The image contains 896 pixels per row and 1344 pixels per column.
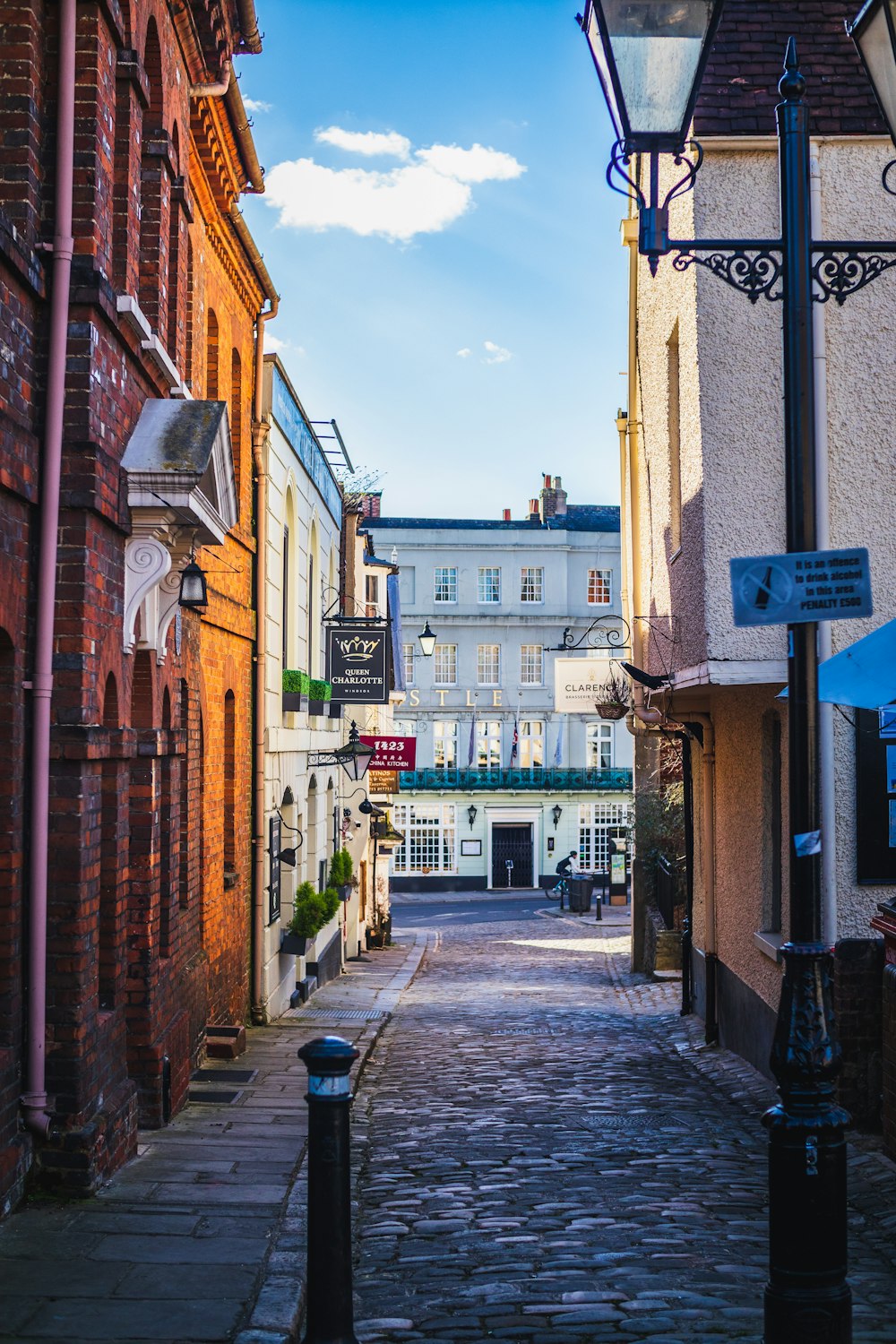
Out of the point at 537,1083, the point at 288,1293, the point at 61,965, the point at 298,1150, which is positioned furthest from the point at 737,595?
the point at 537,1083

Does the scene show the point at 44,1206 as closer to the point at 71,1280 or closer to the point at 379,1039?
the point at 71,1280

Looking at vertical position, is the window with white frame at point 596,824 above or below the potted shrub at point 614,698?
below

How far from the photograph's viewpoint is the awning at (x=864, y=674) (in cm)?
676

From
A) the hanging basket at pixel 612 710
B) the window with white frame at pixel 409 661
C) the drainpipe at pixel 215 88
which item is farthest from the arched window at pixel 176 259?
the window with white frame at pixel 409 661

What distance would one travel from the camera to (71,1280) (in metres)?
5.65

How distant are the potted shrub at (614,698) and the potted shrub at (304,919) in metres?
5.04

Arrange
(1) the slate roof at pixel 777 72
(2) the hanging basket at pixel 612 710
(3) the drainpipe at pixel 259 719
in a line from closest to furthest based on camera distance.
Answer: (1) the slate roof at pixel 777 72 → (3) the drainpipe at pixel 259 719 → (2) the hanging basket at pixel 612 710

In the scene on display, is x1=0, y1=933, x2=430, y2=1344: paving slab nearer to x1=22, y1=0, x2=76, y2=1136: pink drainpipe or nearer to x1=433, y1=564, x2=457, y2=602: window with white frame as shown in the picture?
x1=22, y1=0, x2=76, y2=1136: pink drainpipe

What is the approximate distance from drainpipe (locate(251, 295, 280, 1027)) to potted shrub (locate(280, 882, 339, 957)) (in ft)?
4.32

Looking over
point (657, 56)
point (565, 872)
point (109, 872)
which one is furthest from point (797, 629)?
point (565, 872)

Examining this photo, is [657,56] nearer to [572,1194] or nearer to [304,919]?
[572,1194]

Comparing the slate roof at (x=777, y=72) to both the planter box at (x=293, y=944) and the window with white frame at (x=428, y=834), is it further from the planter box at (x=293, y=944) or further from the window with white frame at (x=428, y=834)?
the window with white frame at (x=428, y=834)

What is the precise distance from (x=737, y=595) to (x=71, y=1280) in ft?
12.2

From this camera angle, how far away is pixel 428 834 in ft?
182
